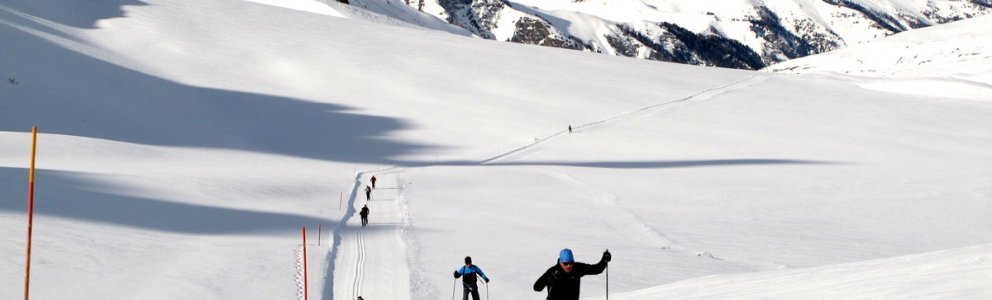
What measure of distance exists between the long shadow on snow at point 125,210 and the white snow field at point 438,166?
0.41ft

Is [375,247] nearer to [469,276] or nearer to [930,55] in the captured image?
[469,276]

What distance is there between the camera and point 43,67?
177 ft

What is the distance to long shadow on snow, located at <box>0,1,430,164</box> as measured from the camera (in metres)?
44.9

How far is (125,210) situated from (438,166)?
772 inches

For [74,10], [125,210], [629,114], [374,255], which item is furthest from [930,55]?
[125,210]

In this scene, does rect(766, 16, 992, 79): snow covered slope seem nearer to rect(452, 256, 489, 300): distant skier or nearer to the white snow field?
the white snow field

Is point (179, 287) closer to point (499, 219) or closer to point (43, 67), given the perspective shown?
point (499, 219)

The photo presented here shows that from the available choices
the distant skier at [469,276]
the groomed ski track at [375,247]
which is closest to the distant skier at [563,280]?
the distant skier at [469,276]

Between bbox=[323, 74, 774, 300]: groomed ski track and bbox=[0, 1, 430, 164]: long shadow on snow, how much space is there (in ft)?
29.2

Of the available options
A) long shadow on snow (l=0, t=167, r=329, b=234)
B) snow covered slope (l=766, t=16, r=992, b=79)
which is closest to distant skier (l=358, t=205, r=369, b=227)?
long shadow on snow (l=0, t=167, r=329, b=234)

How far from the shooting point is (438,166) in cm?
4162

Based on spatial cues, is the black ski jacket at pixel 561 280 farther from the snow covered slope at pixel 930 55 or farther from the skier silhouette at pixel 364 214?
the snow covered slope at pixel 930 55

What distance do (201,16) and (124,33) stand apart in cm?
899

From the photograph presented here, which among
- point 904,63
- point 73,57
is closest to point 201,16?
point 73,57
